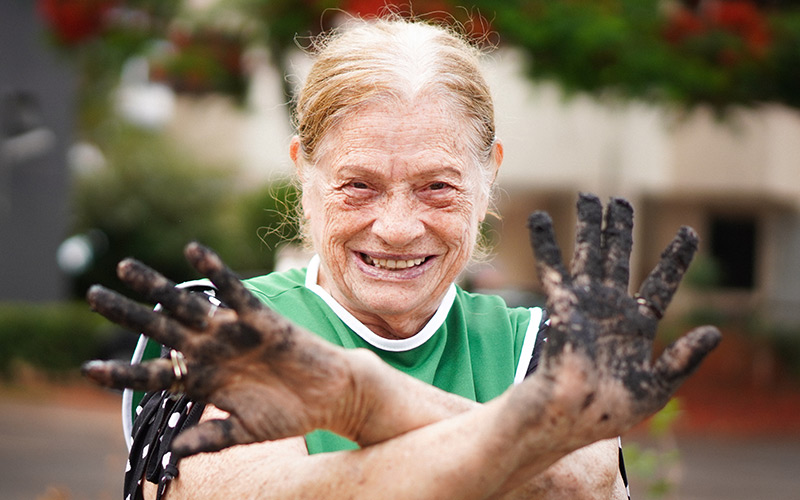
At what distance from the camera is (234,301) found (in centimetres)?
153

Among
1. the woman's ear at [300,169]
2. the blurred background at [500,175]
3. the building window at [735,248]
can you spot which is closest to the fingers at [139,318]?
the woman's ear at [300,169]

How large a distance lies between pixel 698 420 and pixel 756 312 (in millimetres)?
5676

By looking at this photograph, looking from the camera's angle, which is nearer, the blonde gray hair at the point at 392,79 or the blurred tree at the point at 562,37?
the blonde gray hair at the point at 392,79

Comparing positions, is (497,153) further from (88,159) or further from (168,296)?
(88,159)

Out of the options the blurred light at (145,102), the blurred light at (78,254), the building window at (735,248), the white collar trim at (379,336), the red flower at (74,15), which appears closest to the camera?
the white collar trim at (379,336)

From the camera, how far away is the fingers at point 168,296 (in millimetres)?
1524

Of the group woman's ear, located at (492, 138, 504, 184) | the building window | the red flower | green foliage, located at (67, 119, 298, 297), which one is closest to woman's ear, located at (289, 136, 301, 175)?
woman's ear, located at (492, 138, 504, 184)

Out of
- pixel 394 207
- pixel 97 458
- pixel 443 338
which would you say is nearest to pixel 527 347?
pixel 443 338

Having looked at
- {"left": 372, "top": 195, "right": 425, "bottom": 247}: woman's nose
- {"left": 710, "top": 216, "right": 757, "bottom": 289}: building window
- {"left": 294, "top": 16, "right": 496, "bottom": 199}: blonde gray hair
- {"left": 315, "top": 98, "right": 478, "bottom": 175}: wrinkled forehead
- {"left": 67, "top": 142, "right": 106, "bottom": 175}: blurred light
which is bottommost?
{"left": 710, "top": 216, "right": 757, "bottom": 289}: building window

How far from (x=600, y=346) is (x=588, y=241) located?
0.17 m

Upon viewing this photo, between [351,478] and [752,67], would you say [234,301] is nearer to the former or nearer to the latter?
[351,478]

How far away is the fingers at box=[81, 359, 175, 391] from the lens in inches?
58.6

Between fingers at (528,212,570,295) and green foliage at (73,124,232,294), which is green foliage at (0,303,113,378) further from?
fingers at (528,212,570,295)

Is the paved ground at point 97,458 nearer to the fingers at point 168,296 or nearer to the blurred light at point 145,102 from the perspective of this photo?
the fingers at point 168,296
